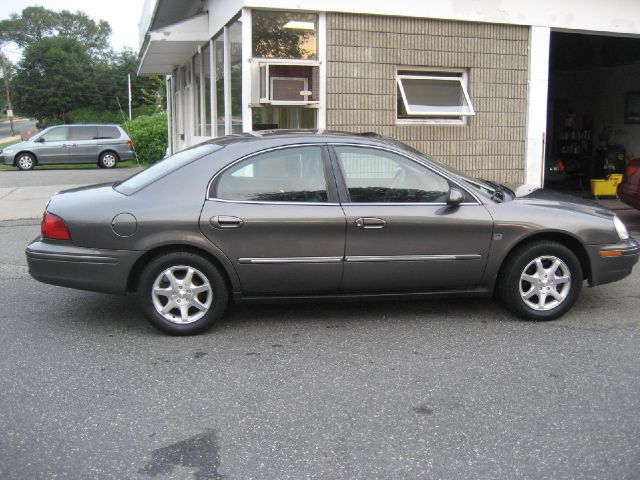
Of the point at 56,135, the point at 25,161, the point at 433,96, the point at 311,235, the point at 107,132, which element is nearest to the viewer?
the point at 311,235

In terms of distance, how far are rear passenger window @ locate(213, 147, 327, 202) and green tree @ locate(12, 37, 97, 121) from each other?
2311 inches

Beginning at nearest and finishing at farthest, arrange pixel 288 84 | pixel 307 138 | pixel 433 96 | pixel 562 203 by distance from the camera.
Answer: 1. pixel 307 138
2. pixel 562 203
3. pixel 288 84
4. pixel 433 96

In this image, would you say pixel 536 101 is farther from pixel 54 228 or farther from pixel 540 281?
pixel 54 228

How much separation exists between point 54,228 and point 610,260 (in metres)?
4.24

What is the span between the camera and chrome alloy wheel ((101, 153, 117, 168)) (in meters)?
22.8

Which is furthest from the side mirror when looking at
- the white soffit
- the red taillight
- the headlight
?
the white soffit

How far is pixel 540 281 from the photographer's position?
17.3 feet

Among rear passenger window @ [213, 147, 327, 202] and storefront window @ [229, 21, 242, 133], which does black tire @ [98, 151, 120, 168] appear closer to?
storefront window @ [229, 21, 242, 133]

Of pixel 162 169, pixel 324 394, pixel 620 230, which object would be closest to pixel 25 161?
pixel 162 169

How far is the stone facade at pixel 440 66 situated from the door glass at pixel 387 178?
4.17 m

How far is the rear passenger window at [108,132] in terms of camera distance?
23.1 meters

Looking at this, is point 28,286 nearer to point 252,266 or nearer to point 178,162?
point 178,162

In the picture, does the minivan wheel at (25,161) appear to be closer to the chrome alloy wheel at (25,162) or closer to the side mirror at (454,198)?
the chrome alloy wheel at (25,162)

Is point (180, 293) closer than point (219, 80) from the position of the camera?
Yes
